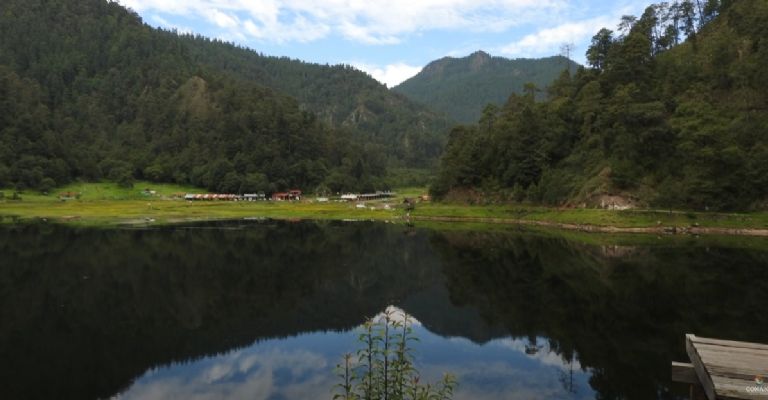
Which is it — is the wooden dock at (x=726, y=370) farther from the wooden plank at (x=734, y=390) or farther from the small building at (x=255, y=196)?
the small building at (x=255, y=196)

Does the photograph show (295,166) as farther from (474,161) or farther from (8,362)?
(8,362)

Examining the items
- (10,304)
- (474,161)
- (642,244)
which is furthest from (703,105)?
(10,304)

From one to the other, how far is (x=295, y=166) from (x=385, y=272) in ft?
482

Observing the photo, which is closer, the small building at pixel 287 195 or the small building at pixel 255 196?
the small building at pixel 255 196

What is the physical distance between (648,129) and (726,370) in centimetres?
8101

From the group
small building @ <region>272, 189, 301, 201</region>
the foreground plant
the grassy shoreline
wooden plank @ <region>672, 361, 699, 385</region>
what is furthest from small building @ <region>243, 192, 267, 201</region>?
wooden plank @ <region>672, 361, 699, 385</region>

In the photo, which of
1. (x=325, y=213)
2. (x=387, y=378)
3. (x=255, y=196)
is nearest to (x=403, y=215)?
(x=325, y=213)

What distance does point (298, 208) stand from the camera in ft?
427

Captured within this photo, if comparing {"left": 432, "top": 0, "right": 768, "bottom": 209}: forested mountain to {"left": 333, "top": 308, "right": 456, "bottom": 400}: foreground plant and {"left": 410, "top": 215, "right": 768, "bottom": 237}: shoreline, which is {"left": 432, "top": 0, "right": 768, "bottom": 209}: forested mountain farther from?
{"left": 333, "top": 308, "right": 456, "bottom": 400}: foreground plant

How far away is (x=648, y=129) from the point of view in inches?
3292

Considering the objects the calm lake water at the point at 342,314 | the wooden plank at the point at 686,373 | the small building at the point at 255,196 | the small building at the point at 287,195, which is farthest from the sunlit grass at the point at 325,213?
the wooden plank at the point at 686,373

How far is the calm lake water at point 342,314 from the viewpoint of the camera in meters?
20.9

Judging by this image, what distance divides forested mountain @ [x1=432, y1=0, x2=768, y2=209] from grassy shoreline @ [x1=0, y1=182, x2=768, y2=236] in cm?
382

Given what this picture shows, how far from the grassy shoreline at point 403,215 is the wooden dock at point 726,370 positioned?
67.6 metres
